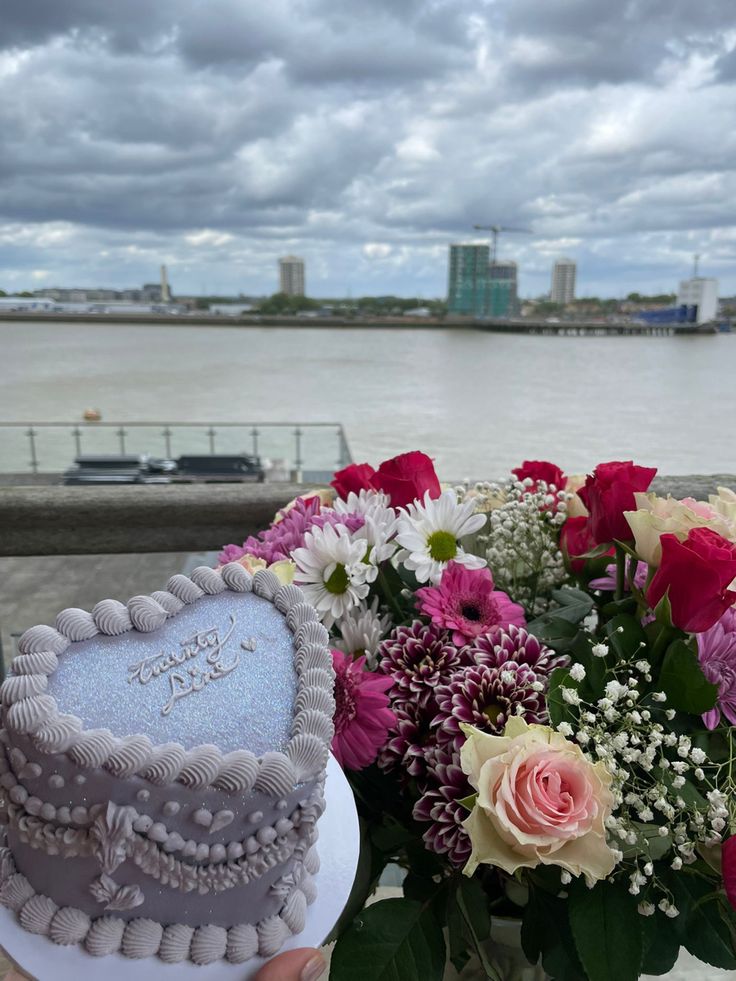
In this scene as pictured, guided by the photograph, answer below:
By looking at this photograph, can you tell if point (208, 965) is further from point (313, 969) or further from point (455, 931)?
point (455, 931)

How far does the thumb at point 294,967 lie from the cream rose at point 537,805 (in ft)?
0.44

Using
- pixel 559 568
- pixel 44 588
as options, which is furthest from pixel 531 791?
pixel 44 588

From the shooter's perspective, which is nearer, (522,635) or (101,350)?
(522,635)

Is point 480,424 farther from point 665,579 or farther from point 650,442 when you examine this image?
point 665,579

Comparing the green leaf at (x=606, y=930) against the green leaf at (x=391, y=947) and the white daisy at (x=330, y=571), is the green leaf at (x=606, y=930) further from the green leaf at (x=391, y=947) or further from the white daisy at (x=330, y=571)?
the white daisy at (x=330, y=571)

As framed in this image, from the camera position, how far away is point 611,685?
55 cm

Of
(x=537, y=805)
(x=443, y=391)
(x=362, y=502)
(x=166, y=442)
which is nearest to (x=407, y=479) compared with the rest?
(x=362, y=502)

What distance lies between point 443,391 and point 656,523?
95.9 ft

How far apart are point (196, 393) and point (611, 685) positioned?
26.7m

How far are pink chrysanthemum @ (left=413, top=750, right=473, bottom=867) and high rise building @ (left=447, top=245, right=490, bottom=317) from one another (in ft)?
166

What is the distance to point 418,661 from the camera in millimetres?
652

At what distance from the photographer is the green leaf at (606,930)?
52cm

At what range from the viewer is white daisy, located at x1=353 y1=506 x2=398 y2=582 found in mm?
692

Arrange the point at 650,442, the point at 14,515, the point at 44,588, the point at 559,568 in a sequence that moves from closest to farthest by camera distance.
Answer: the point at 559,568 < the point at 14,515 < the point at 44,588 < the point at 650,442
